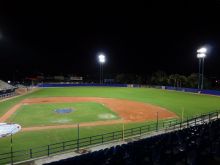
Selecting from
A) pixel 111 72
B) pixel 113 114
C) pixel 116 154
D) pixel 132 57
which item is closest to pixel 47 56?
pixel 111 72

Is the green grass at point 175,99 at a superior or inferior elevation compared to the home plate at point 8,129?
superior

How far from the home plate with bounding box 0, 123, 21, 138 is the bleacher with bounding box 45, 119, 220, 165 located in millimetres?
15325

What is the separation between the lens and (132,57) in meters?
166

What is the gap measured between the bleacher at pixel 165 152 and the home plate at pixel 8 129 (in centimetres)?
1533

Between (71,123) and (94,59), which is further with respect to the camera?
(94,59)

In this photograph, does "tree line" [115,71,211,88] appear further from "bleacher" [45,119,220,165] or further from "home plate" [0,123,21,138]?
"bleacher" [45,119,220,165]

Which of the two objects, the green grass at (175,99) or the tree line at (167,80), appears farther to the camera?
the tree line at (167,80)

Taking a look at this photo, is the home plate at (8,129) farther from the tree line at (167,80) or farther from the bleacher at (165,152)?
the tree line at (167,80)

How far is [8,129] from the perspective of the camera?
27359mm

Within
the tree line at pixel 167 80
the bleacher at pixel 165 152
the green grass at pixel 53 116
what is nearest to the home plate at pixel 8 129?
the green grass at pixel 53 116

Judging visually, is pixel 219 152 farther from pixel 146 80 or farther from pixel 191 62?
pixel 191 62

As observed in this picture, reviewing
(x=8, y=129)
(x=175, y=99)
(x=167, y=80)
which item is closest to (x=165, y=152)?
(x=8, y=129)

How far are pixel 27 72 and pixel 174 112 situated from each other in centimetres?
14210

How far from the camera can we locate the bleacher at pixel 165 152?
13227mm
